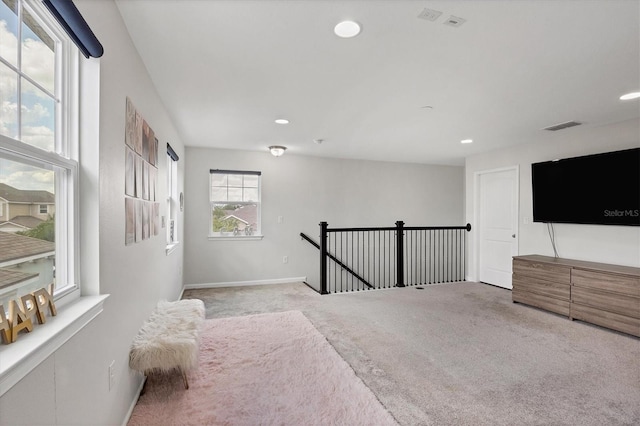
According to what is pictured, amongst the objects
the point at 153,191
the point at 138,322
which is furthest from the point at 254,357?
the point at 153,191

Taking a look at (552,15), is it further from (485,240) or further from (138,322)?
(485,240)

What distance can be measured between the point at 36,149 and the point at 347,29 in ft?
5.17

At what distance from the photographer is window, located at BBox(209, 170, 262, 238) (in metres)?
5.32

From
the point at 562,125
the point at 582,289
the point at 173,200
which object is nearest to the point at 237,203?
the point at 173,200

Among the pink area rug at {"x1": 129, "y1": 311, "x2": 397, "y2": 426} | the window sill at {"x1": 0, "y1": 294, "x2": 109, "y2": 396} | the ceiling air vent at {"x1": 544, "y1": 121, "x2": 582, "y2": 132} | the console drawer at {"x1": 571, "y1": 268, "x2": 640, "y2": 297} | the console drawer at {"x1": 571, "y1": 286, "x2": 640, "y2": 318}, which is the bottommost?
the pink area rug at {"x1": 129, "y1": 311, "x2": 397, "y2": 426}

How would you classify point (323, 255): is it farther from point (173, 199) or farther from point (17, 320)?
point (17, 320)

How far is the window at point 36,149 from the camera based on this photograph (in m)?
0.97

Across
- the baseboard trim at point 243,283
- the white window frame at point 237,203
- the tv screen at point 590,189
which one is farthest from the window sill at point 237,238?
the tv screen at point 590,189

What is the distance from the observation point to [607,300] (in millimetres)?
3268

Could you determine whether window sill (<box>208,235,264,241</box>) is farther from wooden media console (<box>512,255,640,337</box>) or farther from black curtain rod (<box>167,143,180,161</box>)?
wooden media console (<box>512,255,640,337</box>)

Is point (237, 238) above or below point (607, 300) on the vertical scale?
above

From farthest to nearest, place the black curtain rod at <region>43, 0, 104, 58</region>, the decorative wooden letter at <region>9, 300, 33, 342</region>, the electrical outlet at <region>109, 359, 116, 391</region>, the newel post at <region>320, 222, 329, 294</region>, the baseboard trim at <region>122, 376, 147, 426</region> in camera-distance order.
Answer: the newel post at <region>320, 222, 329, 294</region>
the baseboard trim at <region>122, 376, 147, 426</region>
the electrical outlet at <region>109, 359, 116, 391</region>
the black curtain rod at <region>43, 0, 104, 58</region>
the decorative wooden letter at <region>9, 300, 33, 342</region>

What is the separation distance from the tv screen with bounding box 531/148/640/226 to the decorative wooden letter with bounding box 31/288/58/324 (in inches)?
190

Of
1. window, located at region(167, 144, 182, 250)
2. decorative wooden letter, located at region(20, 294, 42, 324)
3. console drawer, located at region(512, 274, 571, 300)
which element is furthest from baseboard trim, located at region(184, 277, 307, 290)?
decorative wooden letter, located at region(20, 294, 42, 324)
